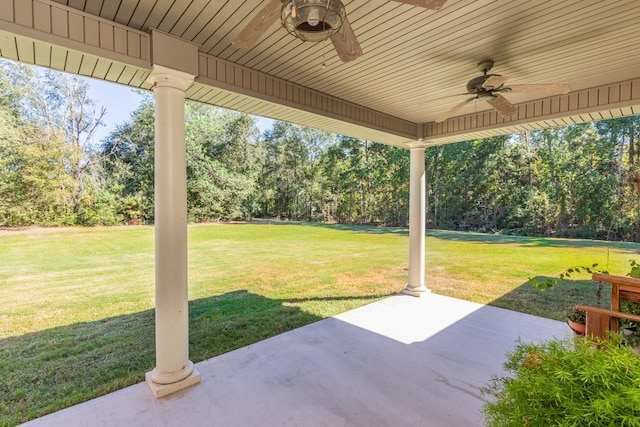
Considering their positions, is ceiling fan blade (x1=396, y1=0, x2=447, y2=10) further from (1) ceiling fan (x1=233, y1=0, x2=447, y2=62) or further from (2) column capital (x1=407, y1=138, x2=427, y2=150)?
(2) column capital (x1=407, y1=138, x2=427, y2=150)

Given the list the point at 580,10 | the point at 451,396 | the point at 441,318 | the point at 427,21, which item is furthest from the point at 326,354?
the point at 580,10

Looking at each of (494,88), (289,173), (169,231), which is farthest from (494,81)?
(289,173)

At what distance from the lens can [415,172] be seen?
4789mm

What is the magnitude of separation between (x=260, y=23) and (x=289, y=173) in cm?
1700

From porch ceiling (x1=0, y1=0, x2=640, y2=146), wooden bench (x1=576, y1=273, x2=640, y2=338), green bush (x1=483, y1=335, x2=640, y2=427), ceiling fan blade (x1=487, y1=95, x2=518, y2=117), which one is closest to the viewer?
green bush (x1=483, y1=335, x2=640, y2=427)

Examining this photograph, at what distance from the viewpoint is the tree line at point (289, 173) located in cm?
854

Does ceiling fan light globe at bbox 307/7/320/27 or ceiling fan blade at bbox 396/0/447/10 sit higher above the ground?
ceiling fan blade at bbox 396/0/447/10

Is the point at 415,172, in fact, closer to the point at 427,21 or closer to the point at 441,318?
the point at 441,318

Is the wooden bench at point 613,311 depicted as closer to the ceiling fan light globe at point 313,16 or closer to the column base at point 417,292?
the ceiling fan light globe at point 313,16

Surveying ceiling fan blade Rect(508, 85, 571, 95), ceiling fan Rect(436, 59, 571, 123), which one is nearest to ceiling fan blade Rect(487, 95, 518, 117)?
ceiling fan Rect(436, 59, 571, 123)

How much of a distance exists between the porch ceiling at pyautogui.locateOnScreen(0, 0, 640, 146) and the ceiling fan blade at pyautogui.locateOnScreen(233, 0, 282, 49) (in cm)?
50

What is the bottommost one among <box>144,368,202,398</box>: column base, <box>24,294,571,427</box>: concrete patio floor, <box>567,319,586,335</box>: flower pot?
<box>24,294,571,427</box>: concrete patio floor

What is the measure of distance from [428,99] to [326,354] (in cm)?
295

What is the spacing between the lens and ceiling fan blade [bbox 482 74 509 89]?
2.35m
